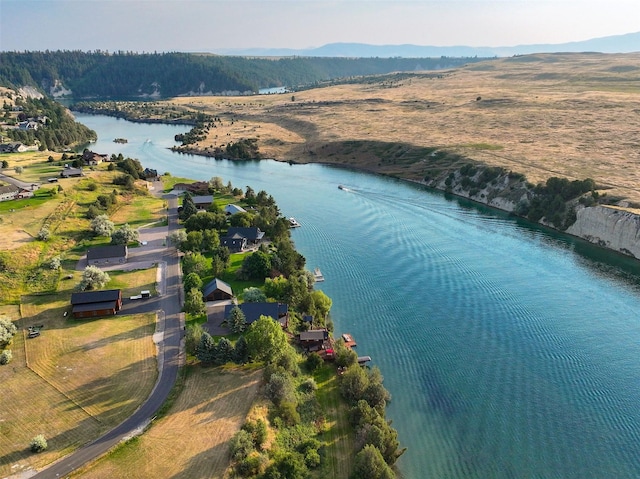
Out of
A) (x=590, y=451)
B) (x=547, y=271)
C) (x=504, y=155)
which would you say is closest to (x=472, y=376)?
(x=590, y=451)

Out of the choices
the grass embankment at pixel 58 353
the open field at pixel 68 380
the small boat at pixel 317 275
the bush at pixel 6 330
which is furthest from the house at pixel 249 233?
the bush at pixel 6 330

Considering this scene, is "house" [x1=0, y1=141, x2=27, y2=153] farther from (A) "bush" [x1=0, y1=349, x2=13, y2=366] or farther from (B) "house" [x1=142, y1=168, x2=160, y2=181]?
(A) "bush" [x1=0, y1=349, x2=13, y2=366]

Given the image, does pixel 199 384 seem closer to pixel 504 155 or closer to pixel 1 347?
pixel 1 347

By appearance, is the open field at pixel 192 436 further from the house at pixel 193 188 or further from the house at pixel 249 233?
the house at pixel 193 188

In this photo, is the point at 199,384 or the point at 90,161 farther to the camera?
the point at 90,161

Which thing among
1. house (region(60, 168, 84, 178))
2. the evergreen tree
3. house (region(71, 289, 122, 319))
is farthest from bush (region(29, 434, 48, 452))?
house (region(60, 168, 84, 178))

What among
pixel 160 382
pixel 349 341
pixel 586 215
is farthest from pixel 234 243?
pixel 586 215

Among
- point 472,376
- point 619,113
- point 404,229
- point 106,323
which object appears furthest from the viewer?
point 619,113
